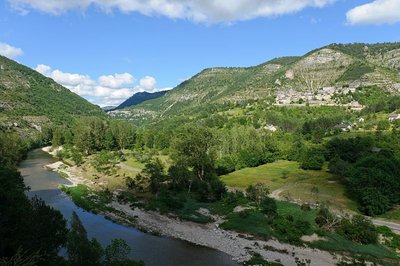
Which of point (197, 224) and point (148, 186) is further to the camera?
point (148, 186)

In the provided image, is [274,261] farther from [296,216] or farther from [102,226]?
[102,226]

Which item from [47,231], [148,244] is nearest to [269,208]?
[148,244]

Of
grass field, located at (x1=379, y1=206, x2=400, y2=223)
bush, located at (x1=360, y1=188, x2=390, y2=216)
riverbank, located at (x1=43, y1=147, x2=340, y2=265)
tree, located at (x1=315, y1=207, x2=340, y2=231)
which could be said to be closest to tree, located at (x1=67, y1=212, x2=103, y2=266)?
riverbank, located at (x1=43, y1=147, x2=340, y2=265)

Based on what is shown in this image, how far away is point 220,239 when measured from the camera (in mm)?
52625

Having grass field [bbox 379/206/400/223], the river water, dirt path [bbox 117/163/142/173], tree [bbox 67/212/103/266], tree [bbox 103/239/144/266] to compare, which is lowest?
grass field [bbox 379/206/400/223]

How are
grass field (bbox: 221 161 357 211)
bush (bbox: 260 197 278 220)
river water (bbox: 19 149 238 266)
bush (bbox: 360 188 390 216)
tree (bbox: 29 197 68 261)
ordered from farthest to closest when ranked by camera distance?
grass field (bbox: 221 161 357 211) < bush (bbox: 360 188 390 216) < bush (bbox: 260 197 278 220) < river water (bbox: 19 149 238 266) < tree (bbox: 29 197 68 261)

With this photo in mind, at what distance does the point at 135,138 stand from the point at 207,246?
133968mm

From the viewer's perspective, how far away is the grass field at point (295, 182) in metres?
74.2

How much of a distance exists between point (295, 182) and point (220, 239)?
4235cm

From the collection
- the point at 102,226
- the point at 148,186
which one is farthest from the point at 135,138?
the point at 102,226

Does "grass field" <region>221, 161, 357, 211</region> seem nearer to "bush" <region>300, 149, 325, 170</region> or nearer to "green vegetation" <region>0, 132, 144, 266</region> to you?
"bush" <region>300, 149, 325, 170</region>

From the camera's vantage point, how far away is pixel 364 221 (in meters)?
54.7

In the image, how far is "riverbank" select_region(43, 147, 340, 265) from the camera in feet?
150

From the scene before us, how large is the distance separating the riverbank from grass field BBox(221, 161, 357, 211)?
79.1ft
